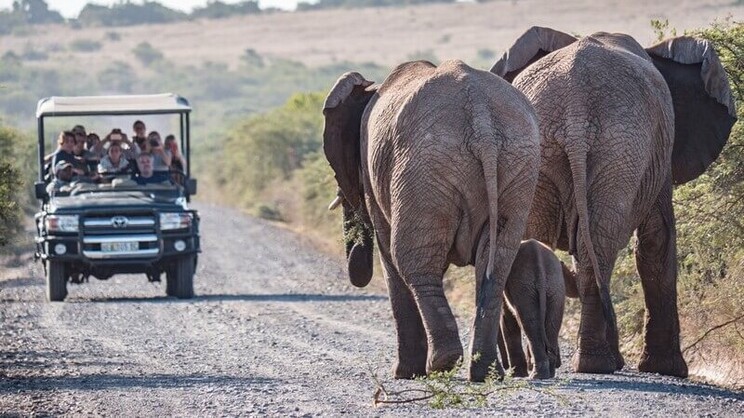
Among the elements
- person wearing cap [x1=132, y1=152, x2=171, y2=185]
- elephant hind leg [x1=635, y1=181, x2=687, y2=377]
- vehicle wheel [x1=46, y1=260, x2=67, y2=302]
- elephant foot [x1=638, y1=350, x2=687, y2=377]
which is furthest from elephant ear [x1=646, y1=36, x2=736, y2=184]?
person wearing cap [x1=132, y1=152, x2=171, y2=185]

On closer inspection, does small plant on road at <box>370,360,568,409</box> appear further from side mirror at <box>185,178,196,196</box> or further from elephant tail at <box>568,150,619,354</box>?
side mirror at <box>185,178,196,196</box>

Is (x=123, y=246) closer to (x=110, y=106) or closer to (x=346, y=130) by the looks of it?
(x=110, y=106)

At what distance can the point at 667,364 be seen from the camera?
1323cm

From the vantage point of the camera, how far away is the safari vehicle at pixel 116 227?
2092 cm

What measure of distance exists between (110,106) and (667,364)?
1101 cm

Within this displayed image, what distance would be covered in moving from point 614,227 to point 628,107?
851mm

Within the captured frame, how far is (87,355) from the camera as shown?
15109mm

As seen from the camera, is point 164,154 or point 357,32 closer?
point 164,154

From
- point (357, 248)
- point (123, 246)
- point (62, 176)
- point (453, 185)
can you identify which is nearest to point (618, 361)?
point (357, 248)

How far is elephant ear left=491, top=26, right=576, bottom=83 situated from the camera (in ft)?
46.0

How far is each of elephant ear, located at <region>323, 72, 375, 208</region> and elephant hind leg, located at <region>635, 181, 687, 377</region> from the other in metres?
2.29

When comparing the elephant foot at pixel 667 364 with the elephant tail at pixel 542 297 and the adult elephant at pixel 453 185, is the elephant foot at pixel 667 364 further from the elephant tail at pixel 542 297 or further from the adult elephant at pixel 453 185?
the adult elephant at pixel 453 185

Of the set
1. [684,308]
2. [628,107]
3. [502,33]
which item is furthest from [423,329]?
[502,33]

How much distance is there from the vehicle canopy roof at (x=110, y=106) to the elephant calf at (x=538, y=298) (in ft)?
34.0
